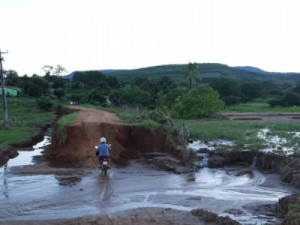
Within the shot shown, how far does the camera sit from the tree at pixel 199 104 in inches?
2098

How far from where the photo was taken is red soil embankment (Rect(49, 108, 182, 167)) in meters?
22.3

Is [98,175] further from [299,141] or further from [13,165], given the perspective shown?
[299,141]

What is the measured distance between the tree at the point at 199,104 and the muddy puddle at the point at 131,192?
3161 cm

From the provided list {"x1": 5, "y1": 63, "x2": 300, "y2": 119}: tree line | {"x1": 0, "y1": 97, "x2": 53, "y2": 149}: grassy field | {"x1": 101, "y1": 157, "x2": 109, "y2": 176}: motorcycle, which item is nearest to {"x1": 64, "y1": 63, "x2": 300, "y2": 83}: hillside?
{"x1": 5, "y1": 63, "x2": 300, "y2": 119}: tree line

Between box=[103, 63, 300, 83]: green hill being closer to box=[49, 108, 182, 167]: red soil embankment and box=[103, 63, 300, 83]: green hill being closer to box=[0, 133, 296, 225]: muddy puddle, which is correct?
box=[49, 108, 182, 167]: red soil embankment

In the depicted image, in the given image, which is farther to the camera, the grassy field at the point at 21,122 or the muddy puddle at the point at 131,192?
the grassy field at the point at 21,122

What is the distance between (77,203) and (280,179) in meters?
9.34

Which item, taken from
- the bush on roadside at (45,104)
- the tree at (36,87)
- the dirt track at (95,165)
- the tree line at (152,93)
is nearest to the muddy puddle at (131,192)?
the dirt track at (95,165)

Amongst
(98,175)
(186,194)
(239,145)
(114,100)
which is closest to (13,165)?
(98,175)

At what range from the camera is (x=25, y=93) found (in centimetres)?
7925

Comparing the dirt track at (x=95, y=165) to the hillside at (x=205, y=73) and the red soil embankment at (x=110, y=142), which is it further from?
the hillside at (x=205, y=73)

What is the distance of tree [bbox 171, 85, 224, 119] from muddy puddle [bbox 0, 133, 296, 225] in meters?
31.6

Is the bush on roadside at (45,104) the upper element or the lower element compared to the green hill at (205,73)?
lower

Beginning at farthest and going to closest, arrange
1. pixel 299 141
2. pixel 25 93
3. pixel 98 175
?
pixel 25 93 < pixel 299 141 < pixel 98 175
